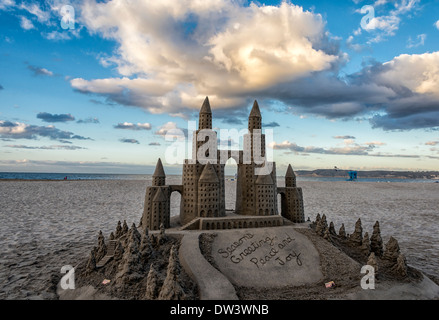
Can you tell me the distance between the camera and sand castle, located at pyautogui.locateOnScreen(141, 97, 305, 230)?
2945 centimetres

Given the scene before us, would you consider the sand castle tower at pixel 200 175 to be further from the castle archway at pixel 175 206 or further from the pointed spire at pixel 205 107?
the castle archway at pixel 175 206

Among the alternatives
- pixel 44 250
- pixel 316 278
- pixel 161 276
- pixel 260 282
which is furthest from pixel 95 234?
pixel 316 278

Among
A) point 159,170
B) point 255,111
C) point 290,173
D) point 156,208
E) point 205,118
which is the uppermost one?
point 255,111

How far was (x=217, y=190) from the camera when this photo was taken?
98.9ft

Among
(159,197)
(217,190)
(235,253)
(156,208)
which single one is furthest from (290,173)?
(156,208)

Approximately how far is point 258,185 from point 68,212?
4417 cm

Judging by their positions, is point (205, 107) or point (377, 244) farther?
point (205, 107)

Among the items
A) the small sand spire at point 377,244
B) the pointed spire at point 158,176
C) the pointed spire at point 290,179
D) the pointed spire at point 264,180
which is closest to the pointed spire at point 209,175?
the pointed spire at point 158,176

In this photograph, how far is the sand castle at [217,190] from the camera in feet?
96.6

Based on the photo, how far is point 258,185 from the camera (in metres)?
31.9

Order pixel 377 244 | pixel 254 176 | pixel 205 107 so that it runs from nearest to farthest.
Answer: pixel 377 244 < pixel 205 107 < pixel 254 176

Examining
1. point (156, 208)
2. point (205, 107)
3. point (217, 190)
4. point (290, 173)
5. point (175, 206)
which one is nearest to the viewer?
point (156, 208)

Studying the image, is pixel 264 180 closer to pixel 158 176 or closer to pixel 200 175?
pixel 200 175

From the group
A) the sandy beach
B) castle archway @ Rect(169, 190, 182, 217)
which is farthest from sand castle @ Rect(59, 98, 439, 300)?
castle archway @ Rect(169, 190, 182, 217)
